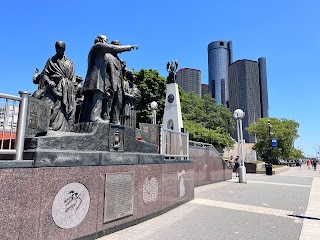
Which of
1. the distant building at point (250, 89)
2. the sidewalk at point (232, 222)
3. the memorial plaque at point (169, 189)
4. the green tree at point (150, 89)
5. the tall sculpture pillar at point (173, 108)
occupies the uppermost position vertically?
the distant building at point (250, 89)

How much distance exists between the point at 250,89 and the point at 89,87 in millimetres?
126686

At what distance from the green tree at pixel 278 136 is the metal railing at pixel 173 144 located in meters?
35.5

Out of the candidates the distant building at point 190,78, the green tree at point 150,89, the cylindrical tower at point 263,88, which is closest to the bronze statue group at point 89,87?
the green tree at point 150,89

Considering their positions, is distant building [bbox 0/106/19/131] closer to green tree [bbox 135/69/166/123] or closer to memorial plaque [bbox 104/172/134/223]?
memorial plaque [bbox 104/172/134/223]

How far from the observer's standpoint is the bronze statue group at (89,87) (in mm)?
6148

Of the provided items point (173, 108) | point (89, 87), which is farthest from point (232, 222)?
point (173, 108)

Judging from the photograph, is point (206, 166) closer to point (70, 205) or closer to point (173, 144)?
point (173, 144)

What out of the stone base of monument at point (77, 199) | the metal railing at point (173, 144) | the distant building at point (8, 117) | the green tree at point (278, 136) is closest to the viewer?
the stone base of monument at point (77, 199)

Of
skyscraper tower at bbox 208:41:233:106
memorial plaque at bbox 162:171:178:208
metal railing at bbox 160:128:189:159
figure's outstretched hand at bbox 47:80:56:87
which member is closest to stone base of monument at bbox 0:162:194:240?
memorial plaque at bbox 162:171:178:208

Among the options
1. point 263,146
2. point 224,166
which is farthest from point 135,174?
point 263,146

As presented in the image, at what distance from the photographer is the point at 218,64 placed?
562 ft

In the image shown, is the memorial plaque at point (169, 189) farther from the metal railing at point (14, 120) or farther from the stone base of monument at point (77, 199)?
the metal railing at point (14, 120)

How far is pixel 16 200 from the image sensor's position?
11.8ft

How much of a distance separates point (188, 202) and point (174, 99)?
548 inches
